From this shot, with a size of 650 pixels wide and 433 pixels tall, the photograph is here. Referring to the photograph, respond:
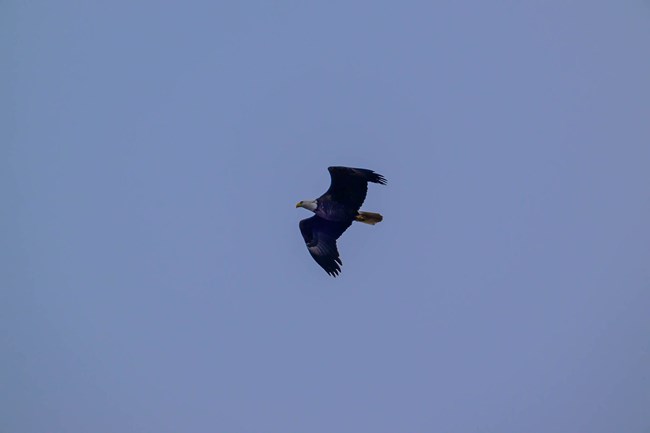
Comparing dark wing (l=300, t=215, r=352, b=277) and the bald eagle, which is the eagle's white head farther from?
dark wing (l=300, t=215, r=352, b=277)

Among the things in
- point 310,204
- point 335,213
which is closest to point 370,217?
point 335,213

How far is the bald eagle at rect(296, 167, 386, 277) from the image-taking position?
22.5 meters

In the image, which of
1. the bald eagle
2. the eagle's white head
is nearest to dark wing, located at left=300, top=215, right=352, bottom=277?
the bald eagle

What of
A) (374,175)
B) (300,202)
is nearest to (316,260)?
(300,202)

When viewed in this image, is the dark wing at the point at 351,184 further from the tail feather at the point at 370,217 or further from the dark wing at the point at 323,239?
the dark wing at the point at 323,239

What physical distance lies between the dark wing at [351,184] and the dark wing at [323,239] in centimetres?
103

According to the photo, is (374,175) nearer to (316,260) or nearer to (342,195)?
(342,195)

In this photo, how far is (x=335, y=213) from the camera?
23.5m

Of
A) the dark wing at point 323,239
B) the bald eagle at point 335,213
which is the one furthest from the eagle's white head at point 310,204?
the dark wing at point 323,239

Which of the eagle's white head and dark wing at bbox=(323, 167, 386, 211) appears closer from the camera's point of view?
dark wing at bbox=(323, 167, 386, 211)

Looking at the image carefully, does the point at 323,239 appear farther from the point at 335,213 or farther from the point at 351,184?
the point at 351,184

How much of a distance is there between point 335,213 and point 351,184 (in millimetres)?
1018

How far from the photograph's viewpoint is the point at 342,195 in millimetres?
23156

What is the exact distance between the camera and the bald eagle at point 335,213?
22547mm
